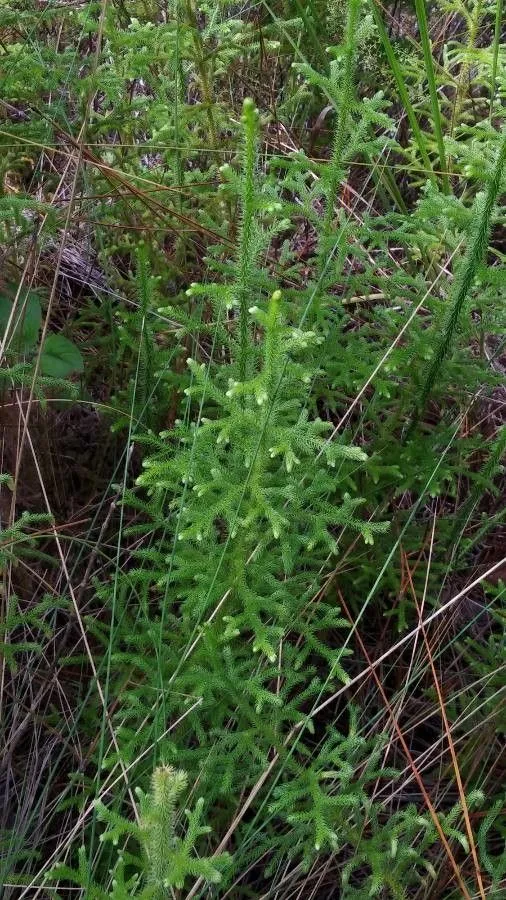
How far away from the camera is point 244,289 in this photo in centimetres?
188

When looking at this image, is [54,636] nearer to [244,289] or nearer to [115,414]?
[115,414]

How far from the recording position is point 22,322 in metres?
2.29

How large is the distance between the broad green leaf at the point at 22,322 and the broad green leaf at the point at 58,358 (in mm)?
48

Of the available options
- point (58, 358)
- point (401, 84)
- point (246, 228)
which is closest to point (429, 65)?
point (401, 84)

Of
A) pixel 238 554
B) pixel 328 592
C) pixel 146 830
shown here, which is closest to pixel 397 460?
pixel 328 592

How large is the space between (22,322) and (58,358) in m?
0.15

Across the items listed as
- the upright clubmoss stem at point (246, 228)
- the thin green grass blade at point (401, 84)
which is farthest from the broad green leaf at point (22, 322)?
the thin green grass blade at point (401, 84)

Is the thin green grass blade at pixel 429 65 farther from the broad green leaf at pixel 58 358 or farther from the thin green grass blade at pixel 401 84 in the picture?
the broad green leaf at pixel 58 358

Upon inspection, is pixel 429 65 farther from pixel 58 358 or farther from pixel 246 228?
pixel 58 358

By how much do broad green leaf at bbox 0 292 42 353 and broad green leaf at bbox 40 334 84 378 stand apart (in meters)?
0.05

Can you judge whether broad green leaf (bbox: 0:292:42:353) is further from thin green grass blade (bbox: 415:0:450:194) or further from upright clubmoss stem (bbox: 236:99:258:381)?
thin green grass blade (bbox: 415:0:450:194)

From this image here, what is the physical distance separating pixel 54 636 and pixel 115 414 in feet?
2.25

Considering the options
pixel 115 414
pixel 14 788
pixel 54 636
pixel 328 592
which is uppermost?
pixel 115 414

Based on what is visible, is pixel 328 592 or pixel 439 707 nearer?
pixel 439 707
